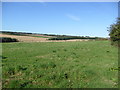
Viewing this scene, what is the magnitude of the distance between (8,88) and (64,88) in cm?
226

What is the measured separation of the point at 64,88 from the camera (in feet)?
16.3

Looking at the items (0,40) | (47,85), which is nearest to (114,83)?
(47,85)

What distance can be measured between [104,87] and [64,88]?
177 centimetres

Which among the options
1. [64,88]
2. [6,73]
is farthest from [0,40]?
[64,88]

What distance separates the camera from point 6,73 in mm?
6410

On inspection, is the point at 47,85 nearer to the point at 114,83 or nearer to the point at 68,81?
the point at 68,81

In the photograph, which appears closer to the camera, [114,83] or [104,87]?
[104,87]

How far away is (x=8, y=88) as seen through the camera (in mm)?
4789

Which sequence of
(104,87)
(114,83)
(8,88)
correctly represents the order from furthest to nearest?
(114,83) → (104,87) → (8,88)

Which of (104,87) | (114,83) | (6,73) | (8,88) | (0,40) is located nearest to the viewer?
(8,88)

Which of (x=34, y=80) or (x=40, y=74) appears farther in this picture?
(x=40, y=74)

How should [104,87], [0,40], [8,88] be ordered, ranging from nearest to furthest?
[8,88]
[104,87]
[0,40]

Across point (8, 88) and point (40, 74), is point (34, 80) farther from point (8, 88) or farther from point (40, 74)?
point (8, 88)

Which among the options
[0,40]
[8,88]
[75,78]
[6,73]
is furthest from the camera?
[0,40]
